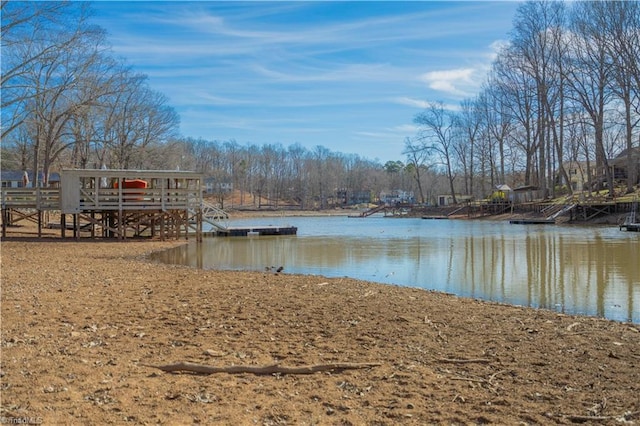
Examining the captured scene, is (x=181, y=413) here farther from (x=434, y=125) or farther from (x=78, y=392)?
(x=434, y=125)

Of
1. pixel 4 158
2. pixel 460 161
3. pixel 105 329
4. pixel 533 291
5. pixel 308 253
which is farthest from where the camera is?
pixel 460 161

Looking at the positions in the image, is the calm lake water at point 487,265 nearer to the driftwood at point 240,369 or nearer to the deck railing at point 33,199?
the driftwood at point 240,369

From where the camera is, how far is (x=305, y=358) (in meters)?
5.68

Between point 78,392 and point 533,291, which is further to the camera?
point 533,291

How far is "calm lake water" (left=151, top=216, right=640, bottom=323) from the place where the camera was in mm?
11312

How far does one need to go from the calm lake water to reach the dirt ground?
270 centimetres

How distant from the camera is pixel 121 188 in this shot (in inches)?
967

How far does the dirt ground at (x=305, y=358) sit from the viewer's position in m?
4.27

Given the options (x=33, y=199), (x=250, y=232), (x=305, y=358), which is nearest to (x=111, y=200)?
(x=33, y=199)

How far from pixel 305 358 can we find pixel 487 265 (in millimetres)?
12664

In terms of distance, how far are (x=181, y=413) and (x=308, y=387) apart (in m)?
1.19

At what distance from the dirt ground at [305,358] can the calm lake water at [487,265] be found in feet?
8.86

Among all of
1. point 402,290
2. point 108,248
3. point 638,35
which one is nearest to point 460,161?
point 638,35

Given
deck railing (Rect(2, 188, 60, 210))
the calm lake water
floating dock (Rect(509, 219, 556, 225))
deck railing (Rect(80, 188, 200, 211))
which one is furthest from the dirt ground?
floating dock (Rect(509, 219, 556, 225))
